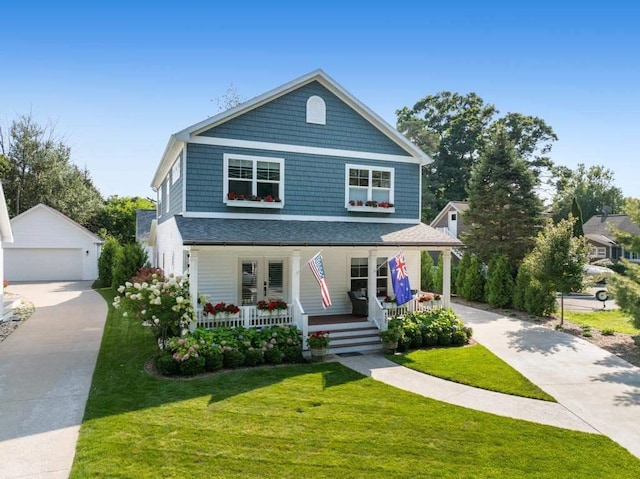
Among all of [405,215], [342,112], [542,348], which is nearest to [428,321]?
[542,348]

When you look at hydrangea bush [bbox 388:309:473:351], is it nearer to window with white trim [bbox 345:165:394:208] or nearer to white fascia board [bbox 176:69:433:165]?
window with white trim [bbox 345:165:394:208]

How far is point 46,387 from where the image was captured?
28.9 feet

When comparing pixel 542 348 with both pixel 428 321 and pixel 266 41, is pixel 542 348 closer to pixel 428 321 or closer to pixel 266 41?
pixel 428 321

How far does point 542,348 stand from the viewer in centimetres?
1245

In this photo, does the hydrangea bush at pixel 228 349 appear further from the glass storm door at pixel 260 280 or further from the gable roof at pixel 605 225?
the gable roof at pixel 605 225

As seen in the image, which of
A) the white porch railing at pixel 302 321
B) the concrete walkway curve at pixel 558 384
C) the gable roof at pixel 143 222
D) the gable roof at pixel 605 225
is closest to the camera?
the concrete walkway curve at pixel 558 384

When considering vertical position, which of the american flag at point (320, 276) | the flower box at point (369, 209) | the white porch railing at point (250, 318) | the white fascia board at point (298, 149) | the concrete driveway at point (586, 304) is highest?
the white fascia board at point (298, 149)

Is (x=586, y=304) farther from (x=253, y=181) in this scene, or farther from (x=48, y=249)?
(x=48, y=249)

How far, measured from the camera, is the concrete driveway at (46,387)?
594 cm

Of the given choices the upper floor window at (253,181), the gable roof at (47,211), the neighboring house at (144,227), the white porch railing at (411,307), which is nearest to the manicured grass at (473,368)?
the white porch railing at (411,307)

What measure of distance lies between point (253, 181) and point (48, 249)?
2262 cm

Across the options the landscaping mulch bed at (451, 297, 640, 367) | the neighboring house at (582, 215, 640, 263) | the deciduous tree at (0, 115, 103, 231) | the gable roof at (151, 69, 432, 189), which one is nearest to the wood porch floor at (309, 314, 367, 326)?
the gable roof at (151, 69, 432, 189)

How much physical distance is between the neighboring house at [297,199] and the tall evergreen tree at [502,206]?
322 inches

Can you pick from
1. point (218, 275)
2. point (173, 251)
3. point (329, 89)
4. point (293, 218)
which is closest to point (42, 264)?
point (173, 251)
